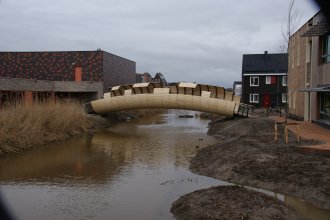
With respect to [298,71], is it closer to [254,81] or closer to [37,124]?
[37,124]

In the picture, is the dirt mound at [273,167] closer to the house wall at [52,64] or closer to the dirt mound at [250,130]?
the dirt mound at [250,130]

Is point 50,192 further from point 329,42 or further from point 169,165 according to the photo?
point 329,42

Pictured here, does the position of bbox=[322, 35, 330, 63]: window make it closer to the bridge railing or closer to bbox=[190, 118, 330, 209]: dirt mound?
bbox=[190, 118, 330, 209]: dirt mound

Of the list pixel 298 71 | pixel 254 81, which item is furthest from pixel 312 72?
pixel 254 81

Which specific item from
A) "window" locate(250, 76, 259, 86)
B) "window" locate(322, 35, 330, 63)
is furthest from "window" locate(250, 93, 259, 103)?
"window" locate(322, 35, 330, 63)

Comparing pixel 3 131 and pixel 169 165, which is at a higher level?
pixel 3 131

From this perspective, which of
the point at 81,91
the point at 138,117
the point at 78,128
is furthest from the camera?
the point at 138,117

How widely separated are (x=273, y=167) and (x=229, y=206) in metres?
3.66

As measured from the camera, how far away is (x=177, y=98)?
27969 mm

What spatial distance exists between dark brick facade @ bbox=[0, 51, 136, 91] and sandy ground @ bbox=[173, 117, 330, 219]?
88.8 feet

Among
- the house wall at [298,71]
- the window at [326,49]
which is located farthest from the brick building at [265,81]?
the window at [326,49]

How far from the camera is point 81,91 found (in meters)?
36.3

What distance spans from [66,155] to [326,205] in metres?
11.4

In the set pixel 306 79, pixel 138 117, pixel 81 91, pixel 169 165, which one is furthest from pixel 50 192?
pixel 138 117
